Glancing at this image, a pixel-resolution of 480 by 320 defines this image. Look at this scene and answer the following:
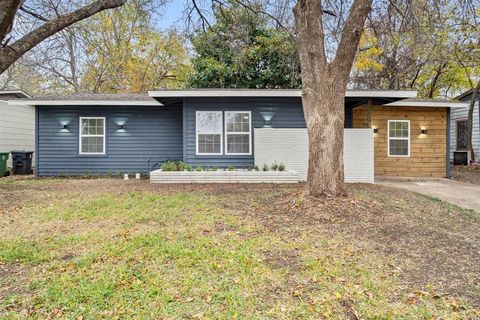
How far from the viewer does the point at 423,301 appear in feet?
8.59

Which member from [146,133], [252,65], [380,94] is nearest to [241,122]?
[146,133]

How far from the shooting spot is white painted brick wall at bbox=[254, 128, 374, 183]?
9.58 m

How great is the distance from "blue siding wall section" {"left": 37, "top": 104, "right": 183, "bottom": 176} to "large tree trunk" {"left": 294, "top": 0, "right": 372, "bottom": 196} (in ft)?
20.9

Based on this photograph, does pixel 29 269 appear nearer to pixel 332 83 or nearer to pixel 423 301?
pixel 423 301

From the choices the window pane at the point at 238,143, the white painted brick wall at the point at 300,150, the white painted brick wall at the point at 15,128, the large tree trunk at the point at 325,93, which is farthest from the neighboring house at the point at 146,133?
the large tree trunk at the point at 325,93

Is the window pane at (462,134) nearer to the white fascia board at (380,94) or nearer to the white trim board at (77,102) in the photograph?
the white fascia board at (380,94)

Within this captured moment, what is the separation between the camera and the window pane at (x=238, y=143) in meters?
10.2

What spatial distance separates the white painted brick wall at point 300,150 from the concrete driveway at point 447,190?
3.52ft

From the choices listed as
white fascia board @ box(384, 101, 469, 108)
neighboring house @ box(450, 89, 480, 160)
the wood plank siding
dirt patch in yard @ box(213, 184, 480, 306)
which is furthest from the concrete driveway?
neighboring house @ box(450, 89, 480, 160)

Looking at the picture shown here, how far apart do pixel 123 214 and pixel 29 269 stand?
2.16m

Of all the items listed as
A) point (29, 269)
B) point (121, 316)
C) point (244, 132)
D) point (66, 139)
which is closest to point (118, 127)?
point (66, 139)

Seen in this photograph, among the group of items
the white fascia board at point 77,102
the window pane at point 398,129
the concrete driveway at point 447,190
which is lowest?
the concrete driveway at point 447,190

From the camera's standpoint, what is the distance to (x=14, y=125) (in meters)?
13.5

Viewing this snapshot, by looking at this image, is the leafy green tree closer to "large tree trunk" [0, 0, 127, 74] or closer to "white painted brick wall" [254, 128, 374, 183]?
"white painted brick wall" [254, 128, 374, 183]
